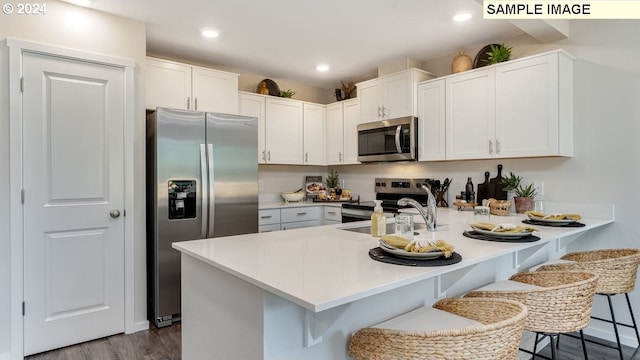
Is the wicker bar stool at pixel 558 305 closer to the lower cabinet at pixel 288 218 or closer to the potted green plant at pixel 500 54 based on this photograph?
the potted green plant at pixel 500 54

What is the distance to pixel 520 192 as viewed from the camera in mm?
3133

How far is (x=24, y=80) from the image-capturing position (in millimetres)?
2393

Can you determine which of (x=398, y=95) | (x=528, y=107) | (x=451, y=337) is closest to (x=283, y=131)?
(x=398, y=95)

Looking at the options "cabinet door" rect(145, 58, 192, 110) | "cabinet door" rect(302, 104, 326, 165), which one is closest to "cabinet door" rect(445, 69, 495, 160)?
"cabinet door" rect(302, 104, 326, 165)

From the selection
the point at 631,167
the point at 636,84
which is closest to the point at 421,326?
the point at 631,167

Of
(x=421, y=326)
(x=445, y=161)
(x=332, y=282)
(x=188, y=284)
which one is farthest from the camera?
(x=445, y=161)

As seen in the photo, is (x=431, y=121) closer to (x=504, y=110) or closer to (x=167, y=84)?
(x=504, y=110)

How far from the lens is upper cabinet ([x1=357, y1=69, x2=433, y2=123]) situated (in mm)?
3623

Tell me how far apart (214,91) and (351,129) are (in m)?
1.64

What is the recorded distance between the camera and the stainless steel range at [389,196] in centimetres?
381

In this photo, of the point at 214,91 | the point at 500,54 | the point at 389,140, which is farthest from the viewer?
the point at 389,140

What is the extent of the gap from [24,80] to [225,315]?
2.19m

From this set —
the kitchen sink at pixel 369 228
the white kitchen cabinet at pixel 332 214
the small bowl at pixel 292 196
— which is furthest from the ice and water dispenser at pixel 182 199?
the white kitchen cabinet at pixel 332 214

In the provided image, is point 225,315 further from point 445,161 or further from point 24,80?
point 445,161
